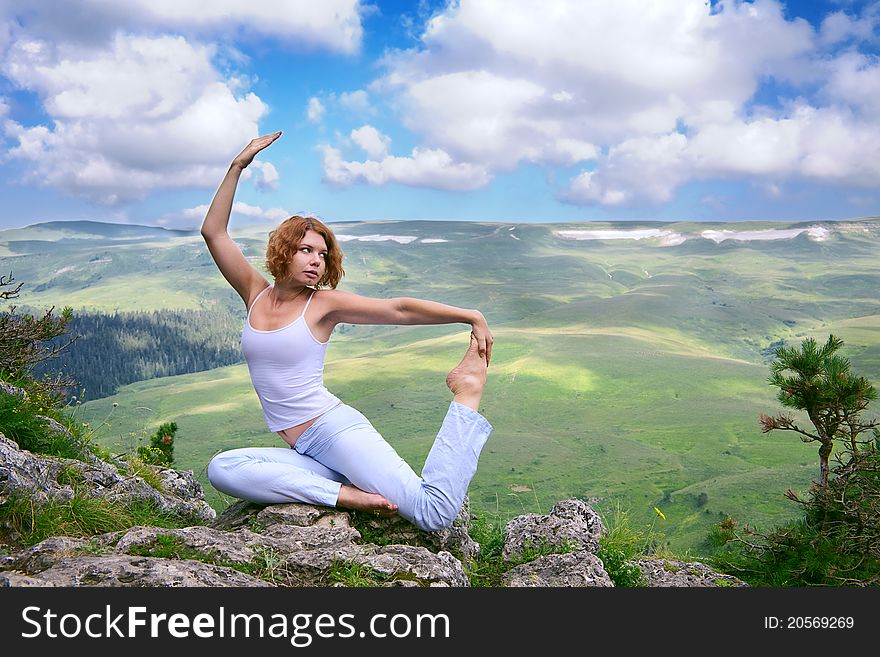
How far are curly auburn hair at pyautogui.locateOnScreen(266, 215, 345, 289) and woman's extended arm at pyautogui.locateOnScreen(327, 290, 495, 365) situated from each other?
0.78 feet

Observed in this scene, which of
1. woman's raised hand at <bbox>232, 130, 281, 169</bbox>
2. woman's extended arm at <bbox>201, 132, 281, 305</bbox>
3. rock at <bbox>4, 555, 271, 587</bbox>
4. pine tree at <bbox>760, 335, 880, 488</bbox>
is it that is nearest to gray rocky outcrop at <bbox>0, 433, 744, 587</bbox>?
rock at <bbox>4, 555, 271, 587</bbox>

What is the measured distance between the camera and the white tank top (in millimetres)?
4715

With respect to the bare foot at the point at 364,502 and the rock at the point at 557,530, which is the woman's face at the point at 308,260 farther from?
the rock at the point at 557,530

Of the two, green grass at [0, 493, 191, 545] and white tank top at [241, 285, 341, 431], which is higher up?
white tank top at [241, 285, 341, 431]

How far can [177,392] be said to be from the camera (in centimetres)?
3372

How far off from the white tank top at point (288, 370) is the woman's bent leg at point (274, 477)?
232 millimetres

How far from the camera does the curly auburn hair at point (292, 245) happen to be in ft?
15.5

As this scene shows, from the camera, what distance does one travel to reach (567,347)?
1264 inches

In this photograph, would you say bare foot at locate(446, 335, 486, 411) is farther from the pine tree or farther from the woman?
the pine tree

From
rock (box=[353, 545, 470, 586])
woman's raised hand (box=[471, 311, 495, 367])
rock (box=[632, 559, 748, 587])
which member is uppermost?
woman's raised hand (box=[471, 311, 495, 367])

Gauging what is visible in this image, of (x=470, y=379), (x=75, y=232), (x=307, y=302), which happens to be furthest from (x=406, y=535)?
(x=75, y=232)

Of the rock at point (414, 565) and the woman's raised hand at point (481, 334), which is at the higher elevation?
the woman's raised hand at point (481, 334)

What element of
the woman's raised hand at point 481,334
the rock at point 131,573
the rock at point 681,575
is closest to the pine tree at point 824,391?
the rock at point 681,575

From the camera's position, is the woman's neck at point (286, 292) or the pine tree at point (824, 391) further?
the pine tree at point (824, 391)
